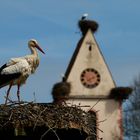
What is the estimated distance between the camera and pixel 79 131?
8.51 m

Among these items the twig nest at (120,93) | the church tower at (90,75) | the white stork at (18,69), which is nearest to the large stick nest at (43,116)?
the white stork at (18,69)

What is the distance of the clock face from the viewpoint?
145ft

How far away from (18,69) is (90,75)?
33.1 meters

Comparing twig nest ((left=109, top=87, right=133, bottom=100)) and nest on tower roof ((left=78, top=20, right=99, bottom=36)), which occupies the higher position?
nest on tower roof ((left=78, top=20, right=99, bottom=36))

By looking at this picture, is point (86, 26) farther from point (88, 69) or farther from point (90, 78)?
point (90, 78)

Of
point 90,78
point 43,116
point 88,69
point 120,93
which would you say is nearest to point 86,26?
point 88,69

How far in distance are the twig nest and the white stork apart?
106ft

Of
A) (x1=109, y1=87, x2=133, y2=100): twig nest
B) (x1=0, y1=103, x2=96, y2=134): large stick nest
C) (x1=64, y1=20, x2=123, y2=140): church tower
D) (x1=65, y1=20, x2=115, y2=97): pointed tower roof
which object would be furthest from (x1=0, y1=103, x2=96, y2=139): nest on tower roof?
(x1=109, y1=87, x2=133, y2=100): twig nest

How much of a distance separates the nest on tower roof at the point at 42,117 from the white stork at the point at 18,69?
6.22ft

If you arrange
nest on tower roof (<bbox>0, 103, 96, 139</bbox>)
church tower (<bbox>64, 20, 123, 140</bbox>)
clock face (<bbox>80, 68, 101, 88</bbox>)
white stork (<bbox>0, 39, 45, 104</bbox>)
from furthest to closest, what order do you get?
clock face (<bbox>80, 68, 101, 88</bbox>) → church tower (<bbox>64, 20, 123, 140</bbox>) → white stork (<bbox>0, 39, 45, 104</bbox>) → nest on tower roof (<bbox>0, 103, 96, 139</bbox>)

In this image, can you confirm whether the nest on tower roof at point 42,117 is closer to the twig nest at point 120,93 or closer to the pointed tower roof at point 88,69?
the pointed tower roof at point 88,69

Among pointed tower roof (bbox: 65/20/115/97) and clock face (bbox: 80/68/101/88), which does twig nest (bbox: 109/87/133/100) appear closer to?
pointed tower roof (bbox: 65/20/115/97)

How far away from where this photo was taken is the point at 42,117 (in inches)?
339

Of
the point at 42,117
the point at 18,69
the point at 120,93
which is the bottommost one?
the point at 42,117
